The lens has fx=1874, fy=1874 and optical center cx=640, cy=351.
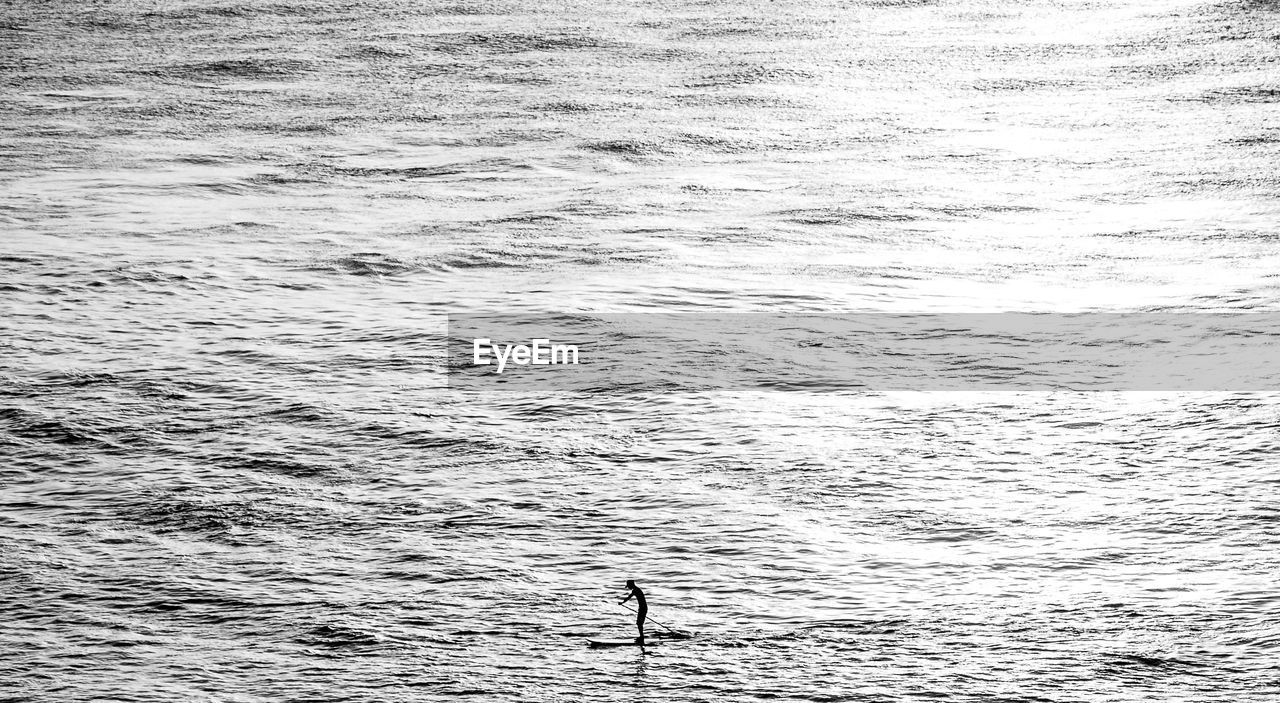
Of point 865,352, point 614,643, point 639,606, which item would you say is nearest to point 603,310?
point 865,352

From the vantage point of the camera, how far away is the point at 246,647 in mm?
28828

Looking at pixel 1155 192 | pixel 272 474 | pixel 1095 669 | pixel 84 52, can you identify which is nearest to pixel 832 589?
pixel 1095 669

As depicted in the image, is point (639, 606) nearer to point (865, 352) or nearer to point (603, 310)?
point (865, 352)

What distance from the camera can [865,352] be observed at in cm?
4034

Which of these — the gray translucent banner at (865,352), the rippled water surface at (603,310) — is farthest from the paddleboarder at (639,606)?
the gray translucent banner at (865,352)

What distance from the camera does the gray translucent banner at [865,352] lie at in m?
38.8

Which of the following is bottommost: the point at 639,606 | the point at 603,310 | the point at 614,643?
the point at 614,643

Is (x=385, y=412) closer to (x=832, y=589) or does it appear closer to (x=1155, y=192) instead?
(x=832, y=589)

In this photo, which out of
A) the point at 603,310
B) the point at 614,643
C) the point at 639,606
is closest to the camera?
the point at 639,606

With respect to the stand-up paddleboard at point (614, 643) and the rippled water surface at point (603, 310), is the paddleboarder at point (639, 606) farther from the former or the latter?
the rippled water surface at point (603, 310)

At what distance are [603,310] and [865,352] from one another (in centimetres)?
614

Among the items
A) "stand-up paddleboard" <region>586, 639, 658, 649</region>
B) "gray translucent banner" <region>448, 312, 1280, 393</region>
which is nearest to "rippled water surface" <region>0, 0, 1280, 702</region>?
"stand-up paddleboard" <region>586, 639, 658, 649</region>

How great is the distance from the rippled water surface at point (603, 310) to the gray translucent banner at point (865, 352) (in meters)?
0.75

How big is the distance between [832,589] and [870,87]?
26.6 meters
